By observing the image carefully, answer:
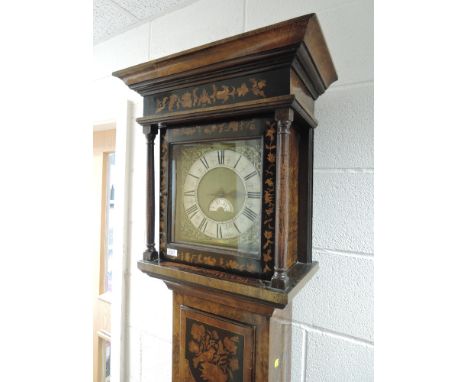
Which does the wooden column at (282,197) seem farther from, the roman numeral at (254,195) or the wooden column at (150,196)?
the wooden column at (150,196)

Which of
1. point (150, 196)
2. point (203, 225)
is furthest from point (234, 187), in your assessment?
point (150, 196)

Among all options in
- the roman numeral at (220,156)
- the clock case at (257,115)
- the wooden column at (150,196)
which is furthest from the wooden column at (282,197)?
the wooden column at (150,196)

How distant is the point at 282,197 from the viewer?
2.04 feet

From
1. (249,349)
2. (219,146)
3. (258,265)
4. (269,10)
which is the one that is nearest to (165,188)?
(219,146)

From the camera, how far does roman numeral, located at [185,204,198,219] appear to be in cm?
78

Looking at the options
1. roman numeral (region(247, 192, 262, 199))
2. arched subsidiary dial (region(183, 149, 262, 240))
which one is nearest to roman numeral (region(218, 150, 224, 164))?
arched subsidiary dial (region(183, 149, 262, 240))

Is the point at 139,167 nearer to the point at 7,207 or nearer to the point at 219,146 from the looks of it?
the point at 219,146

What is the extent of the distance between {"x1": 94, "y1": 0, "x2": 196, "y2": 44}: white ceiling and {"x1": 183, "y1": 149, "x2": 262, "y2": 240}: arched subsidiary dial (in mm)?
751

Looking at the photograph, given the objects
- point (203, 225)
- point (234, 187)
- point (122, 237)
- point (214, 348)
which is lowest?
point (214, 348)

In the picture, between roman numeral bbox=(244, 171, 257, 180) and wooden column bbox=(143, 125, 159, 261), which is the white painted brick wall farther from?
→ wooden column bbox=(143, 125, 159, 261)

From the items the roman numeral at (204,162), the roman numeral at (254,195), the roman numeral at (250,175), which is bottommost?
the roman numeral at (254,195)

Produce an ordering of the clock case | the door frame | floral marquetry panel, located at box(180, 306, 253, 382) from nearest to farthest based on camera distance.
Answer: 1. the clock case
2. floral marquetry panel, located at box(180, 306, 253, 382)
3. the door frame

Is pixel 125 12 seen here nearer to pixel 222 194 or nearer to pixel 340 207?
pixel 222 194

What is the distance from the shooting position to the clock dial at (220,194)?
2.24 feet
